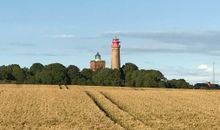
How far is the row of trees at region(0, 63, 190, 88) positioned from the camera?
135225 millimetres

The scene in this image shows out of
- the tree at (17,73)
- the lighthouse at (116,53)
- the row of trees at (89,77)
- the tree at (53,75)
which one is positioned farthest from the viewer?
the lighthouse at (116,53)

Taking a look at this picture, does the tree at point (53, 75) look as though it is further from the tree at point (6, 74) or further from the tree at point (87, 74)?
the tree at point (6, 74)

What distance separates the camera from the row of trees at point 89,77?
444 ft

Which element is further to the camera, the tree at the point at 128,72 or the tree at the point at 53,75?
the tree at the point at 53,75

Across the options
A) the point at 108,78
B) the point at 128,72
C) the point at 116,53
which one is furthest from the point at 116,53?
the point at 108,78

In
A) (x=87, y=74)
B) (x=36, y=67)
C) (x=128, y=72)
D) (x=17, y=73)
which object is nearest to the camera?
(x=17, y=73)

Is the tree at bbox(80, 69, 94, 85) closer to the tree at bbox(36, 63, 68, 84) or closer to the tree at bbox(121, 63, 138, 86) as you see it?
the tree at bbox(36, 63, 68, 84)

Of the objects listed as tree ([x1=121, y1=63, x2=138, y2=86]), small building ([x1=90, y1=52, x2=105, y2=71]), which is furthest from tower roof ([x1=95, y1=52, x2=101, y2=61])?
tree ([x1=121, y1=63, x2=138, y2=86])

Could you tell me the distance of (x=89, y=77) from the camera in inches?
5842

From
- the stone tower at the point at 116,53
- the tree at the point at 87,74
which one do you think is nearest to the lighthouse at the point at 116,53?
the stone tower at the point at 116,53

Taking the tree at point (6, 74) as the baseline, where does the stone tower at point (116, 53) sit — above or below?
above

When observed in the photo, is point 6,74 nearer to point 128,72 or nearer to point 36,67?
point 36,67

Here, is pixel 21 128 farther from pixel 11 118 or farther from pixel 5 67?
pixel 5 67

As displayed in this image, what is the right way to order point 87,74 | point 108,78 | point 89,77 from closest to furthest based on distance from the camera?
point 108,78, point 89,77, point 87,74
